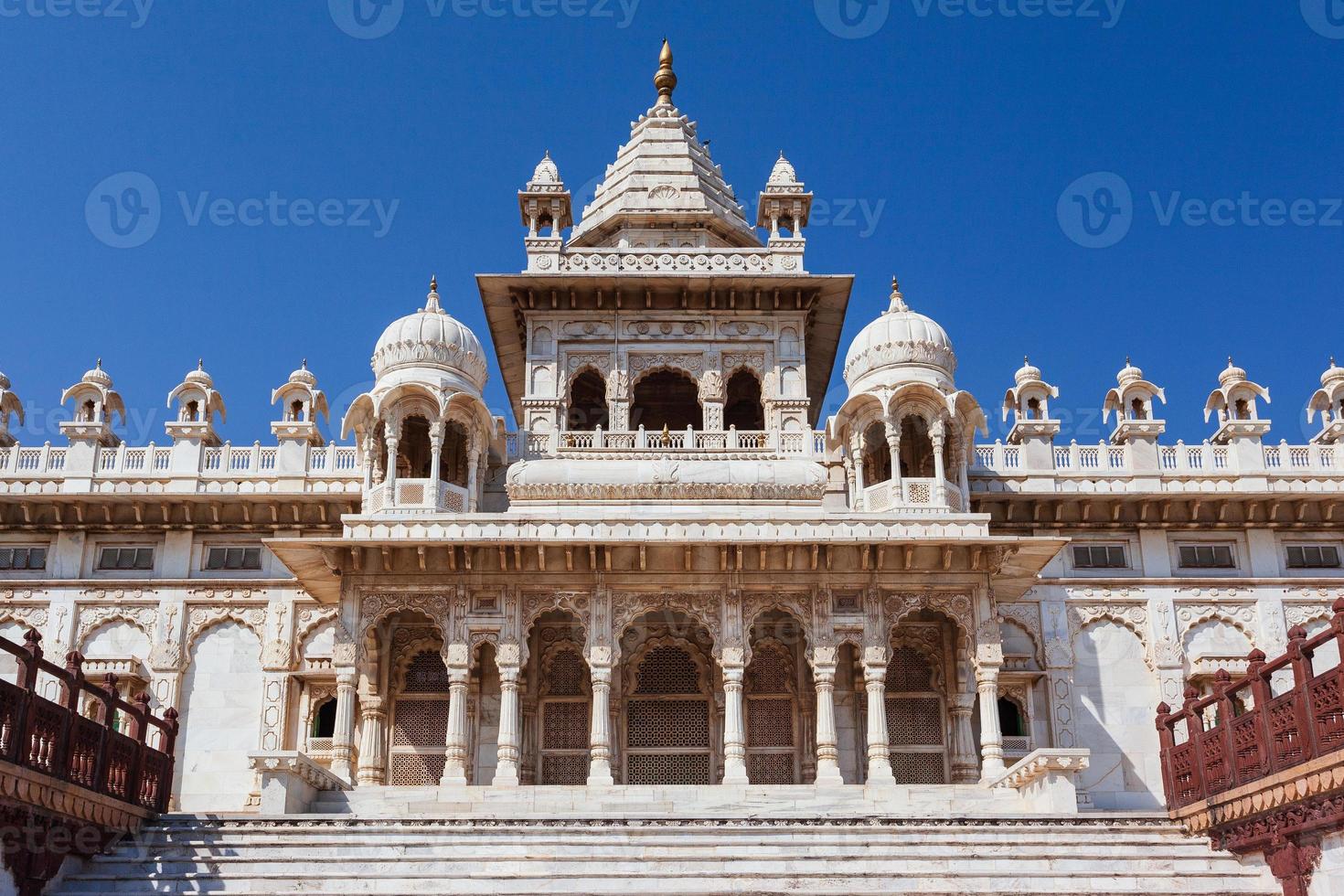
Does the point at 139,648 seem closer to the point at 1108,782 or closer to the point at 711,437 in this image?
the point at 711,437

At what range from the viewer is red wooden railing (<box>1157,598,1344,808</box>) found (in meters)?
14.9

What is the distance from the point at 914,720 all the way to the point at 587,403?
1050cm

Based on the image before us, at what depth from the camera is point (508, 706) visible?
945 inches

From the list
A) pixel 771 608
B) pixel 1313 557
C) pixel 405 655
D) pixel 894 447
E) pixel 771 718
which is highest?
pixel 894 447

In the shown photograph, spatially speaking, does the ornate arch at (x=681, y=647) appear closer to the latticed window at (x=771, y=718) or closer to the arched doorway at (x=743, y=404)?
the latticed window at (x=771, y=718)

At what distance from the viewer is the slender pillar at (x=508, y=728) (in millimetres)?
23453

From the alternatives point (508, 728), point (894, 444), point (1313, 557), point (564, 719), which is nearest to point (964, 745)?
point (894, 444)

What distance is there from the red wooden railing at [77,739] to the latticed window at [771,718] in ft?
33.9

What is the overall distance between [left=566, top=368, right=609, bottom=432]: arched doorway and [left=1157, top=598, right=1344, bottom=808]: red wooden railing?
49.5 feet

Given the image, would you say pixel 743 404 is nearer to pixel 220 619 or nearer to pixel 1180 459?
pixel 1180 459

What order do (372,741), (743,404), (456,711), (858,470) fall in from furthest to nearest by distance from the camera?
(743,404) → (858,470) → (372,741) → (456,711)

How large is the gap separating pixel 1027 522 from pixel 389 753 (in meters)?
13.4

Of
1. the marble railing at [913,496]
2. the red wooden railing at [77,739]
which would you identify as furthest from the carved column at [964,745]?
the red wooden railing at [77,739]

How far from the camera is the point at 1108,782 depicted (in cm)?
2739
